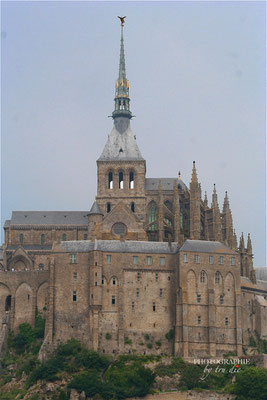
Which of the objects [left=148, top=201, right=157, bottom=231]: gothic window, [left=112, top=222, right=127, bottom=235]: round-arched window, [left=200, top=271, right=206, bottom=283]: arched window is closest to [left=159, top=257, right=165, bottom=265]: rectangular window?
[left=200, top=271, right=206, bottom=283]: arched window

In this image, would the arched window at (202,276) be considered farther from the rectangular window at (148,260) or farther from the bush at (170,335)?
the bush at (170,335)

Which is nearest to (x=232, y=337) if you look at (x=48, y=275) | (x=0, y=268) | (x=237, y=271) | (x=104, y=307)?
(x=237, y=271)

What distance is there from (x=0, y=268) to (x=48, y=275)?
10891 millimetres

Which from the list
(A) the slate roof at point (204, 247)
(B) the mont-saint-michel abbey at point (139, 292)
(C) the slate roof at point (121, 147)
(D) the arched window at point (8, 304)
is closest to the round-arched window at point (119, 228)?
(B) the mont-saint-michel abbey at point (139, 292)

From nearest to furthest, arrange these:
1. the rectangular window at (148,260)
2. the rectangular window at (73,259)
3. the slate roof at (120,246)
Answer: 1. the rectangular window at (73,259)
2. the rectangular window at (148,260)
3. the slate roof at (120,246)

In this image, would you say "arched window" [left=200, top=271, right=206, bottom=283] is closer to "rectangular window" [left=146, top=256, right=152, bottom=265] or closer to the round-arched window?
"rectangular window" [left=146, top=256, right=152, bottom=265]

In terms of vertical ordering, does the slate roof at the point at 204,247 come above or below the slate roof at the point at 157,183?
below

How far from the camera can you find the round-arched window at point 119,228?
12962 centimetres

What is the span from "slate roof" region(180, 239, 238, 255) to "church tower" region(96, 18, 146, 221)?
15.6 m

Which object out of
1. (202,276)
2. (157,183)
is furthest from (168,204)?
(202,276)

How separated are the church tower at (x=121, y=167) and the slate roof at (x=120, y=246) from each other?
12.3 metres

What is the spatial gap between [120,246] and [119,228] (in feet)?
27.0

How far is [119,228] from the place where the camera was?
130000mm

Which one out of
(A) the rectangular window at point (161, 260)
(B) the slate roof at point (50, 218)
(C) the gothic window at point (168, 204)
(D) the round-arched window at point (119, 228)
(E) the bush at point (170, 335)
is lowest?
(E) the bush at point (170, 335)
